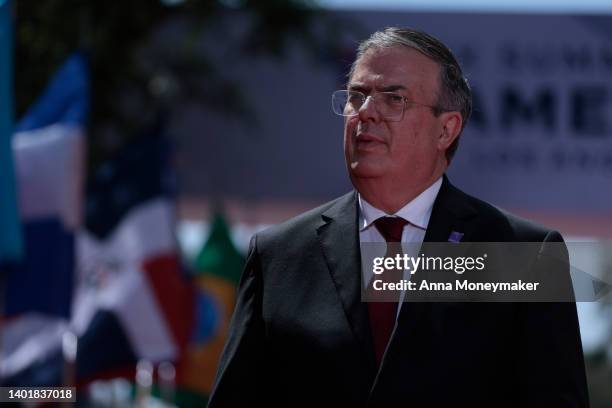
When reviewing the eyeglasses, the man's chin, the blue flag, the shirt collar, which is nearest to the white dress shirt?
the shirt collar

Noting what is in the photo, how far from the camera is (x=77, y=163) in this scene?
35.6ft

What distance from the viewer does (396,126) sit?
3.93 metres

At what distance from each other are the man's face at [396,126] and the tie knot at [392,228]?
102mm

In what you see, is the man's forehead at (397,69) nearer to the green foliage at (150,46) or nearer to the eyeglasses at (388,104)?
the eyeglasses at (388,104)

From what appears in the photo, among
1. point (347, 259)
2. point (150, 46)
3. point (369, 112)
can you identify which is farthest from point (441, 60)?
point (150, 46)

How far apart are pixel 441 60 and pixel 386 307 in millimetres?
659

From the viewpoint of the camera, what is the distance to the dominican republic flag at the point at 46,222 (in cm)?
1005

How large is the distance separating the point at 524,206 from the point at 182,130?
14.6ft

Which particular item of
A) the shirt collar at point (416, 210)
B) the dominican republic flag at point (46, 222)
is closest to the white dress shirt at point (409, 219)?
the shirt collar at point (416, 210)

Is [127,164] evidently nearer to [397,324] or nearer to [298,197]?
[298,197]

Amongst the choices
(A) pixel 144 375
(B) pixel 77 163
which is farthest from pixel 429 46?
(A) pixel 144 375

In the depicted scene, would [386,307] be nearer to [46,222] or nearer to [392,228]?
[392,228]

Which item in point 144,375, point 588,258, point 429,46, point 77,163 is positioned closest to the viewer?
point 429,46

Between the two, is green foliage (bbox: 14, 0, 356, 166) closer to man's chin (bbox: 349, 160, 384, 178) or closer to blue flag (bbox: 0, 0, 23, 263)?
blue flag (bbox: 0, 0, 23, 263)
